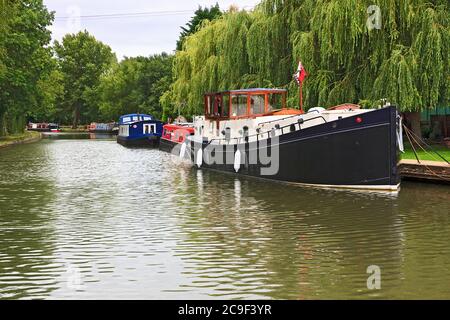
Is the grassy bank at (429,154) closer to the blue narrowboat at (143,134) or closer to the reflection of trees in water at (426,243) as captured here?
the reflection of trees in water at (426,243)

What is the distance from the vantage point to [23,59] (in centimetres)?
5838

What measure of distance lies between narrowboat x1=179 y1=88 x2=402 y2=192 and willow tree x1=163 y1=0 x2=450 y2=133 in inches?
102

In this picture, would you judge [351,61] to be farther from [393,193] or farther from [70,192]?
[70,192]

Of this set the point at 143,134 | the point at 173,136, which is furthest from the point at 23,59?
the point at 173,136

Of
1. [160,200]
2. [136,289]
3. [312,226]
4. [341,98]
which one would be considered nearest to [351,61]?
[341,98]

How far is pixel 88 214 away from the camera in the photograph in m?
16.5

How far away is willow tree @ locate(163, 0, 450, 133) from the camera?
25266mm

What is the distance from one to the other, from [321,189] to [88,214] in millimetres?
8180

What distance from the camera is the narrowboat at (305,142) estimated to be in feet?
65.7

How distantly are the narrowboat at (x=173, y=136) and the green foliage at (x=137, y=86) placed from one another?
3981 centimetres

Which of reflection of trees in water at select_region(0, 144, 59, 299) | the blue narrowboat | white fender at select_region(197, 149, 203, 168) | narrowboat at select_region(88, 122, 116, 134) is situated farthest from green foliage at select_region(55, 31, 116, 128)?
reflection of trees in water at select_region(0, 144, 59, 299)

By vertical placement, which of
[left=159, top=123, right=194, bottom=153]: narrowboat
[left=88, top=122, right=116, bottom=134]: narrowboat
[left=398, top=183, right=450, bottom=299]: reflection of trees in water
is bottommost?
[left=398, top=183, right=450, bottom=299]: reflection of trees in water

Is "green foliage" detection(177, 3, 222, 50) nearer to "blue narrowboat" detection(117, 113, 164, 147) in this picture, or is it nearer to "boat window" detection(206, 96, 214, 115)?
"blue narrowboat" detection(117, 113, 164, 147)
